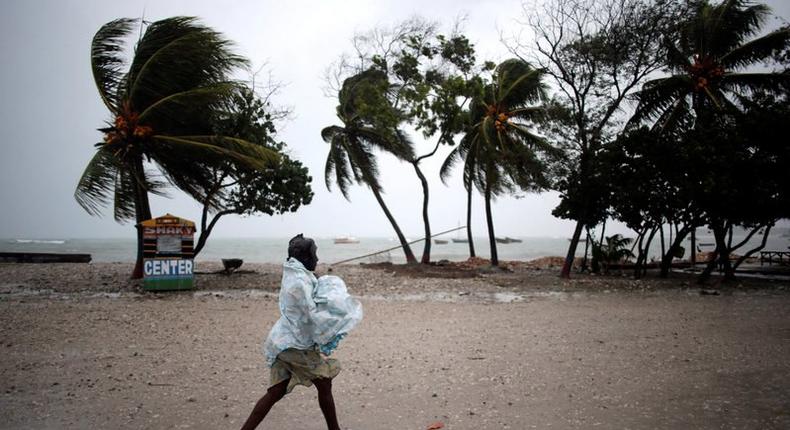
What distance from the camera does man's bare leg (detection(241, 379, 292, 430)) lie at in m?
3.36

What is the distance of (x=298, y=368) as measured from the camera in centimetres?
343

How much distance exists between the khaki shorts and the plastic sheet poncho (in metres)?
0.05

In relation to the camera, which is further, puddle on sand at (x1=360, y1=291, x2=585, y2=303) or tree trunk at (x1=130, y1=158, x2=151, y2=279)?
tree trunk at (x1=130, y1=158, x2=151, y2=279)

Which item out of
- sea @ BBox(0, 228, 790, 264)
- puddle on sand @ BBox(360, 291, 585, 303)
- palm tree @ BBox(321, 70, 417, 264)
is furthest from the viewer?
sea @ BBox(0, 228, 790, 264)

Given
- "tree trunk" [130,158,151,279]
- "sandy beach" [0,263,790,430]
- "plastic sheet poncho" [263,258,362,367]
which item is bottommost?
"sandy beach" [0,263,790,430]

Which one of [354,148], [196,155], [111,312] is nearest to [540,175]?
[354,148]

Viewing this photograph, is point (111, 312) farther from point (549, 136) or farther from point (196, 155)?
point (549, 136)

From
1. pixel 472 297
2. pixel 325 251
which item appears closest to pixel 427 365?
pixel 472 297

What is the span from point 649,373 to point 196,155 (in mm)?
12866

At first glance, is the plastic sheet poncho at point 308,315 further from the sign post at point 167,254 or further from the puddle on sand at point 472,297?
the sign post at point 167,254

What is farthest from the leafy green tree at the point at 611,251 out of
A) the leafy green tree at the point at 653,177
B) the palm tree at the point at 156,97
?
the palm tree at the point at 156,97

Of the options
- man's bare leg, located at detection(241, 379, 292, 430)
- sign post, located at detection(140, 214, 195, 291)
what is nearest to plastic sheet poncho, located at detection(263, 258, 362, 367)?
man's bare leg, located at detection(241, 379, 292, 430)

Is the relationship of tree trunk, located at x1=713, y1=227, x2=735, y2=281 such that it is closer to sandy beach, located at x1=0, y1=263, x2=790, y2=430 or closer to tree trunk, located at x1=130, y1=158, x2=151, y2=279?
sandy beach, located at x1=0, y1=263, x2=790, y2=430

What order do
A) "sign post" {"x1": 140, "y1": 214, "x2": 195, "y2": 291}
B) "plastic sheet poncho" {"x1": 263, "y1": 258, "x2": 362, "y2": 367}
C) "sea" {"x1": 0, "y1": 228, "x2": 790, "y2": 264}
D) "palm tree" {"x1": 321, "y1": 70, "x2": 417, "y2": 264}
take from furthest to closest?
"sea" {"x1": 0, "y1": 228, "x2": 790, "y2": 264}, "palm tree" {"x1": 321, "y1": 70, "x2": 417, "y2": 264}, "sign post" {"x1": 140, "y1": 214, "x2": 195, "y2": 291}, "plastic sheet poncho" {"x1": 263, "y1": 258, "x2": 362, "y2": 367}
